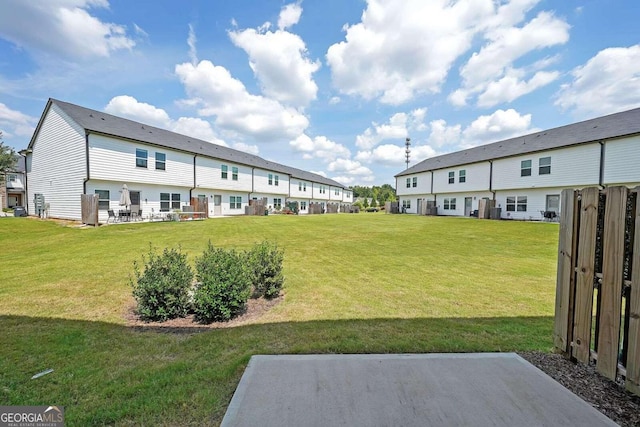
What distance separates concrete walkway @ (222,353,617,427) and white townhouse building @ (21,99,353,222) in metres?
22.0

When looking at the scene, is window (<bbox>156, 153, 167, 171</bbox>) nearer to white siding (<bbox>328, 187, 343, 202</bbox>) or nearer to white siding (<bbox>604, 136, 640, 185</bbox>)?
white siding (<bbox>604, 136, 640, 185</bbox>)

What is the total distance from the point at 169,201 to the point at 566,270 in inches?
1041

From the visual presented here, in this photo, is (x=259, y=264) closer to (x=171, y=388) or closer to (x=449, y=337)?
(x=171, y=388)

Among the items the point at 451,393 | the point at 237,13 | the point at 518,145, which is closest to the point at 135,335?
the point at 451,393

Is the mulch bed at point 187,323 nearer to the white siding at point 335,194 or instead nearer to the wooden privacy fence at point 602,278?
the wooden privacy fence at point 602,278

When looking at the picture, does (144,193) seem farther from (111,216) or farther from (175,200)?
(111,216)

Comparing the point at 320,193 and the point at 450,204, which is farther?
the point at 320,193

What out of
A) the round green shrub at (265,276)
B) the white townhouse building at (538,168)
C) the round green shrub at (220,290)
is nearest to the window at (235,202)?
the white townhouse building at (538,168)

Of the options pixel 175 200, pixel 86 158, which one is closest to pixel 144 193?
pixel 175 200

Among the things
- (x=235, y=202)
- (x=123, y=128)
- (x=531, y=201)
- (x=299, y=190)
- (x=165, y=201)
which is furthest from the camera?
(x=299, y=190)

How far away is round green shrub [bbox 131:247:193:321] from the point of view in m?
4.09

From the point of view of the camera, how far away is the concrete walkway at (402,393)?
1.94 metres

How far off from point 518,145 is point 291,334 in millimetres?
32857

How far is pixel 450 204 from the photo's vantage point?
111 feet
